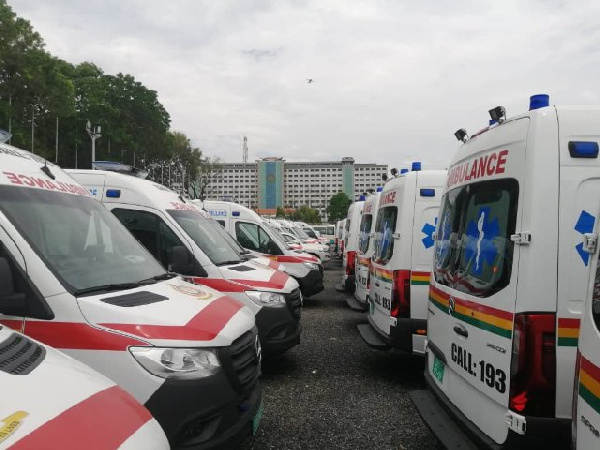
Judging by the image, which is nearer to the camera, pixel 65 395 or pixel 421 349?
pixel 65 395

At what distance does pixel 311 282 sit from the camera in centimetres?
1125

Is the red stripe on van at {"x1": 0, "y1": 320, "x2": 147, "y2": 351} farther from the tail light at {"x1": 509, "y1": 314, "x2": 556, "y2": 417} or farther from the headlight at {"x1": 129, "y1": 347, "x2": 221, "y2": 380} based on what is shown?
the tail light at {"x1": 509, "y1": 314, "x2": 556, "y2": 417}

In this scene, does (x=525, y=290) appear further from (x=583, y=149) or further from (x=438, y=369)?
(x=438, y=369)

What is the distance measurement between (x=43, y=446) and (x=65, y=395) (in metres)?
0.35

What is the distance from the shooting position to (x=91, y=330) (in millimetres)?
2908

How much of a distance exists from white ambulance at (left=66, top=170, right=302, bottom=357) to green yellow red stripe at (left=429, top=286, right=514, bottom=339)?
2399mm

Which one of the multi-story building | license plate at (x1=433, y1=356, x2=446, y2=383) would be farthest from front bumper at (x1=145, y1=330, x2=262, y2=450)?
the multi-story building

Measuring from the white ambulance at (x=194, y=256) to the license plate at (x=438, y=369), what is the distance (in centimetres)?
214

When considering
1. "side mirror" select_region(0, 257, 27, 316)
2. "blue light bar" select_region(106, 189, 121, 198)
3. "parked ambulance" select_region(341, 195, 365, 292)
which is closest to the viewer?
"side mirror" select_region(0, 257, 27, 316)

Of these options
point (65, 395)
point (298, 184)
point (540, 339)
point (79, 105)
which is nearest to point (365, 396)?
point (540, 339)

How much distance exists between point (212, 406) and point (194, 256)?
288 centimetres

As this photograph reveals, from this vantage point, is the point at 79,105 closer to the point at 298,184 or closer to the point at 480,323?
the point at 480,323

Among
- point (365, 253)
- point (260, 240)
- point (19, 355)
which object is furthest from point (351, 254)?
point (19, 355)

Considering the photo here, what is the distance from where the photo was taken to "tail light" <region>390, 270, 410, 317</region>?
5.44 meters
